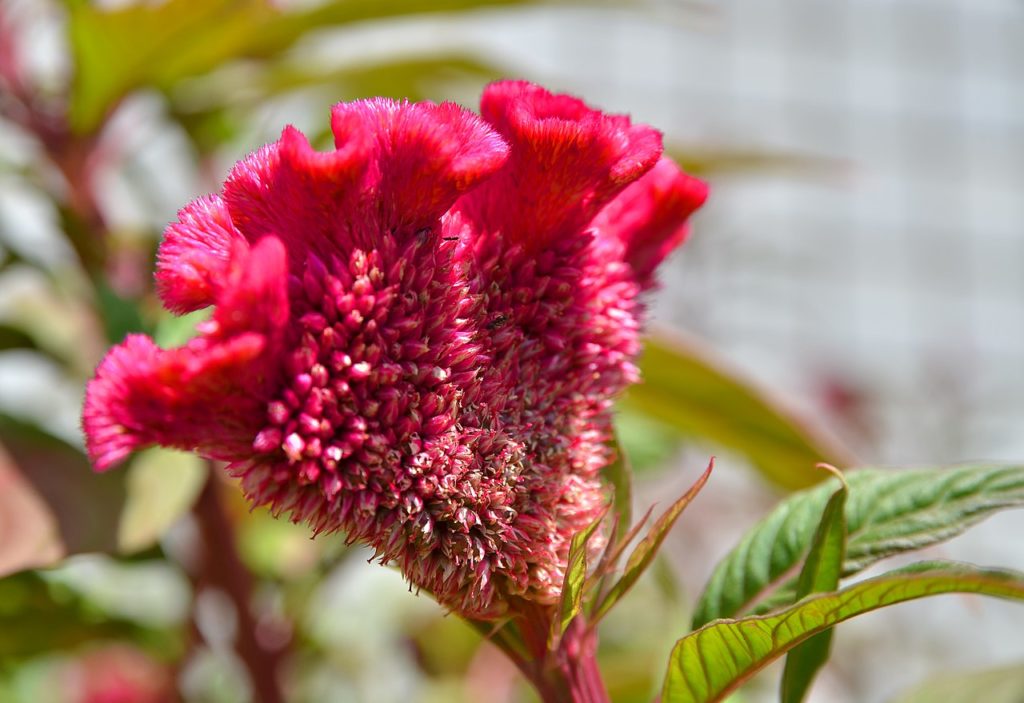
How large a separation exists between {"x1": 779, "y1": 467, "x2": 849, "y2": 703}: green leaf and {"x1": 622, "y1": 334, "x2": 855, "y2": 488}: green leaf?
34cm

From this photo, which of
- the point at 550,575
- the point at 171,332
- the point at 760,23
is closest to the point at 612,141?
the point at 550,575

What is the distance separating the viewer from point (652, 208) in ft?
2.03

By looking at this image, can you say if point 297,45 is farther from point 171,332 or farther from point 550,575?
point 550,575

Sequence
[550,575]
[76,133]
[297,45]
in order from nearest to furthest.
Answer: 1. [550,575]
2. [76,133]
3. [297,45]

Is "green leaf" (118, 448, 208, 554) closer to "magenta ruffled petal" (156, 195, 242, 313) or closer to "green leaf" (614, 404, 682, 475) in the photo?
"magenta ruffled petal" (156, 195, 242, 313)

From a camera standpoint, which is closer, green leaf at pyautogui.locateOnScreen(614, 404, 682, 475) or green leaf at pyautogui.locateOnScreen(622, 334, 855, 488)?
green leaf at pyautogui.locateOnScreen(622, 334, 855, 488)

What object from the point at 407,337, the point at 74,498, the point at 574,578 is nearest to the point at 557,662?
the point at 574,578

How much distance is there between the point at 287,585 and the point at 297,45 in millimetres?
662

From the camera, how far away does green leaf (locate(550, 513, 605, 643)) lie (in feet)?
1.74

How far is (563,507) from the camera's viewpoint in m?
0.58

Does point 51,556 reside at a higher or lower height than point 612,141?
lower

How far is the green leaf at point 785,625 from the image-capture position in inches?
19.1

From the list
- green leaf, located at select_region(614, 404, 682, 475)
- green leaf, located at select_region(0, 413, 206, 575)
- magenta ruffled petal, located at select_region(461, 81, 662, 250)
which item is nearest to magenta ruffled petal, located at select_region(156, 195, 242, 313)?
magenta ruffled petal, located at select_region(461, 81, 662, 250)

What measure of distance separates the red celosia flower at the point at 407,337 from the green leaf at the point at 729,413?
441mm
